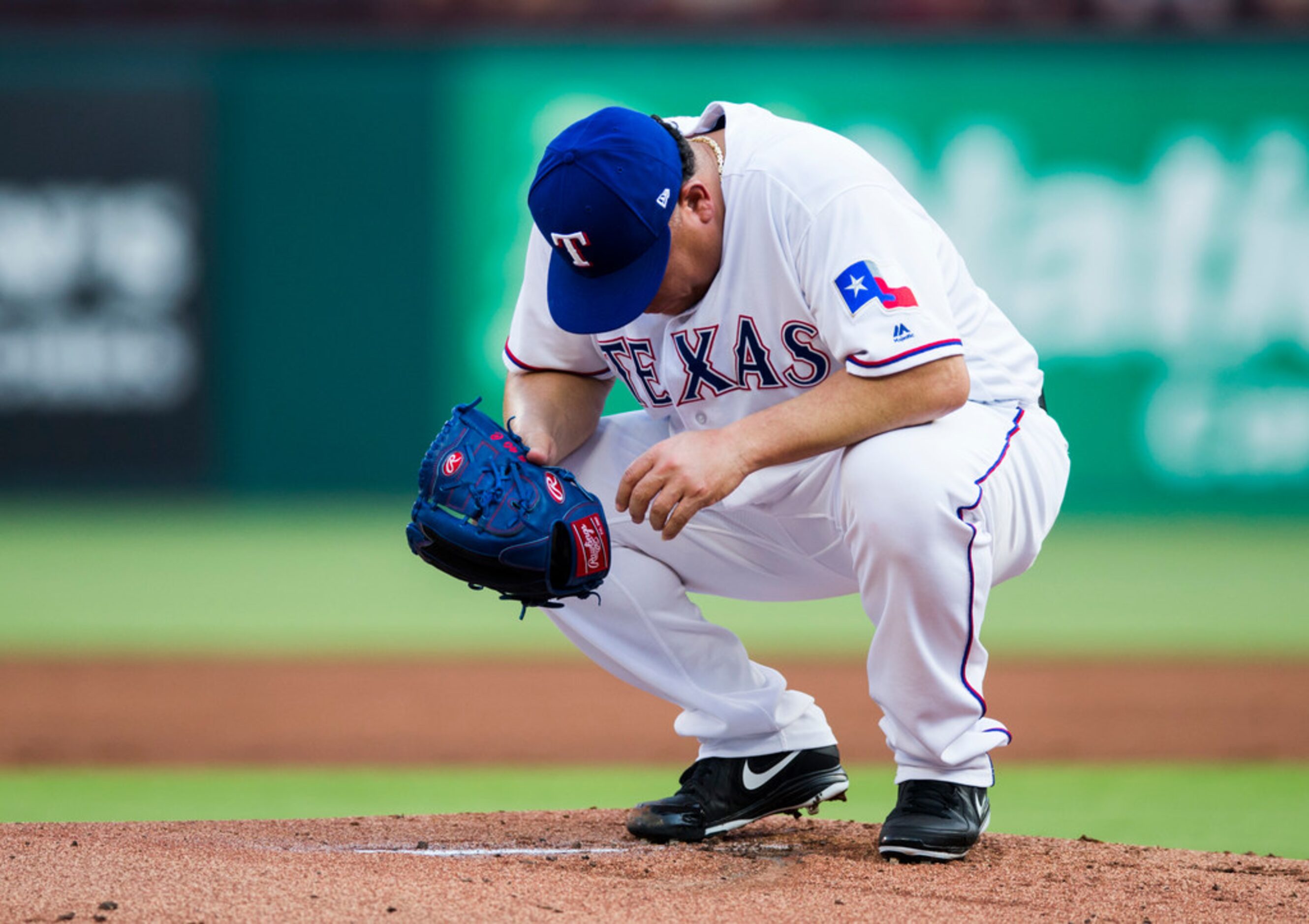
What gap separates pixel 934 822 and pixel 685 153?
4.02 ft

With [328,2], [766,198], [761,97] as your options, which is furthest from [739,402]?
[328,2]

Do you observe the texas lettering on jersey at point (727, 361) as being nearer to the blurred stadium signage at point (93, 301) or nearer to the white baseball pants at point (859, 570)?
the white baseball pants at point (859, 570)

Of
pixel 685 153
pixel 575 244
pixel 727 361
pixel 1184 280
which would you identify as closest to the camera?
pixel 575 244

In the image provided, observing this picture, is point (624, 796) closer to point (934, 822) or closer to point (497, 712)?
point (934, 822)

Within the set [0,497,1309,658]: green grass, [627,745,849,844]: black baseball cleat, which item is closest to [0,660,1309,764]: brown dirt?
[0,497,1309,658]: green grass

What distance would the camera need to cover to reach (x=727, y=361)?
2871 mm

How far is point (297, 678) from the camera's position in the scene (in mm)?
5434

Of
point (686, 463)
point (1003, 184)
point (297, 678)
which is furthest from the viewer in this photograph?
point (1003, 184)

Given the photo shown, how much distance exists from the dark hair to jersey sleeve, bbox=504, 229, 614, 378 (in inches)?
14.5

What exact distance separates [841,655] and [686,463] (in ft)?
11.6

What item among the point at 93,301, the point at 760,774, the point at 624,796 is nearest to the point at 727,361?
the point at 760,774

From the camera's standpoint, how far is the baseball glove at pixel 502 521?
8.90ft

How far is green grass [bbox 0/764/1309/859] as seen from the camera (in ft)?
11.0

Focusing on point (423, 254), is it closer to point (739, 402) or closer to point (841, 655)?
point (841, 655)
